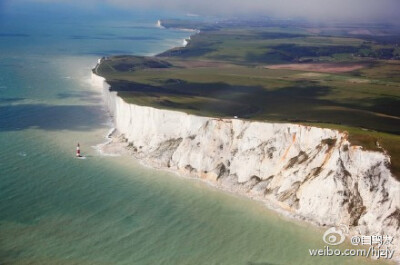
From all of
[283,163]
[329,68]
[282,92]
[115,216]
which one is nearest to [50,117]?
[115,216]

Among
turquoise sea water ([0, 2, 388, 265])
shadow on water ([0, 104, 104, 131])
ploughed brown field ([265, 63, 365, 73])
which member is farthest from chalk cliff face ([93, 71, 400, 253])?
ploughed brown field ([265, 63, 365, 73])

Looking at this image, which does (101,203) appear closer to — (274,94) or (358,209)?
(358,209)

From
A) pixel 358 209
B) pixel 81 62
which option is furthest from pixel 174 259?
pixel 81 62

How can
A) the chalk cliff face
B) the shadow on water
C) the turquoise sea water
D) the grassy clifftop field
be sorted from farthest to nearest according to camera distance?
the shadow on water → the grassy clifftop field → the chalk cliff face → the turquoise sea water

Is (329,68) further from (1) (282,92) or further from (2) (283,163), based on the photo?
(2) (283,163)

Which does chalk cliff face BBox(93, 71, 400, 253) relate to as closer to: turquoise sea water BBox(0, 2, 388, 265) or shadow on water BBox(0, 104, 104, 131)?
turquoise sea water BBox(0, 2, 388, 265)

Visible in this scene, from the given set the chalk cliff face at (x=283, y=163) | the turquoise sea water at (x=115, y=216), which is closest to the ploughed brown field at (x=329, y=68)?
the chalk cliff face at (x=283, y=163)
